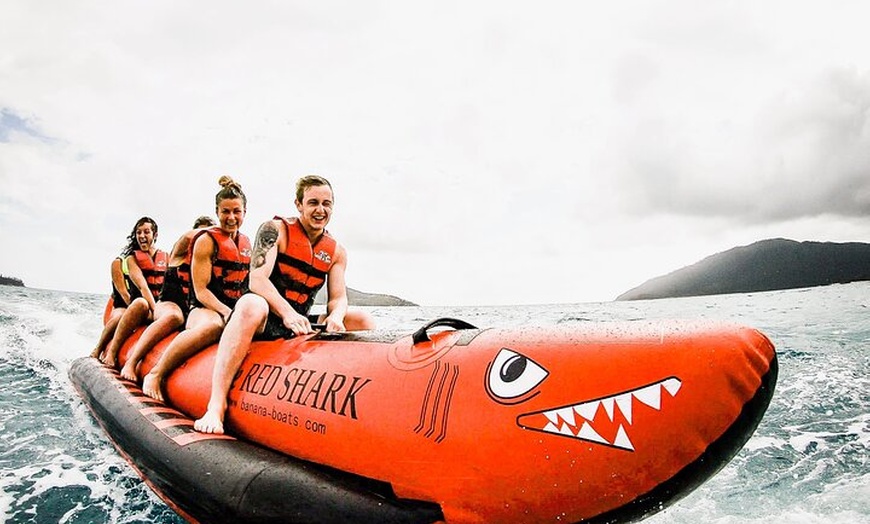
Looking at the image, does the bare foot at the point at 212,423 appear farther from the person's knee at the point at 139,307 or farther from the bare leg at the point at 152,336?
the person's knee at the point at 139,307

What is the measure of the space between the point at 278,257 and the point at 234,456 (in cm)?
126

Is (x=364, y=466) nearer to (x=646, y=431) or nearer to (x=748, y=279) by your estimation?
(x=646, y=431)

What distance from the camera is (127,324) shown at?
470 centimetres

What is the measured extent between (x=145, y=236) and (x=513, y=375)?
5.26 m

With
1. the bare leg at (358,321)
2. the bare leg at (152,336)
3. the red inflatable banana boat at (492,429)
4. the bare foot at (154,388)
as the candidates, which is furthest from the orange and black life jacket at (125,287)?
the red inflatable banana boat at (492,429)

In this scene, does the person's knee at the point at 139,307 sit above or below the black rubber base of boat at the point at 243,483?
above

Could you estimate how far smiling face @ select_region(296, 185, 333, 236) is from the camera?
118 inches

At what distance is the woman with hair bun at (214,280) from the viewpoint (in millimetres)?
3162

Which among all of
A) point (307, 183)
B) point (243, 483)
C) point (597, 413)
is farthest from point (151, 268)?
point (597, 413)

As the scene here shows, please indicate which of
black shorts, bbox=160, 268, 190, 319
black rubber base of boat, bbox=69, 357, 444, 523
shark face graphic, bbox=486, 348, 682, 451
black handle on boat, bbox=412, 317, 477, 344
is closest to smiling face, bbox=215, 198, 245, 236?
black shorts, bbox=160, 268, 190, 319

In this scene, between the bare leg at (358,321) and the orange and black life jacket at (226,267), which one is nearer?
the bare leg at (358,321)

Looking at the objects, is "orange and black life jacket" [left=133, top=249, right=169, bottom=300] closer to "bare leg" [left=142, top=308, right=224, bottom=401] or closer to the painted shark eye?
"bare leg" [left=142, top=308, right=224, bottom=401]

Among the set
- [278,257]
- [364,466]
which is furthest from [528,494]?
[278,257]

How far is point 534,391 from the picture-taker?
60.8 inches
